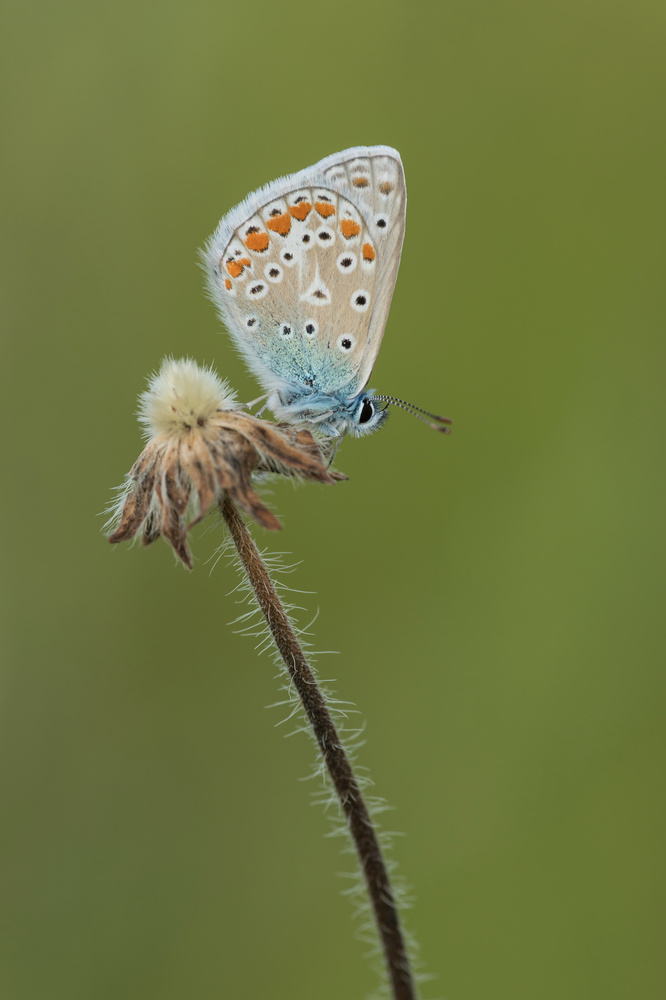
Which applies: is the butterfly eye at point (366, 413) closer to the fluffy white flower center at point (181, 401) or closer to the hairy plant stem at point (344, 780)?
the fluffy white flower center at point (181, 401)

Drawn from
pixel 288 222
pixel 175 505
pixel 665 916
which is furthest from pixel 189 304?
pixel 665 916

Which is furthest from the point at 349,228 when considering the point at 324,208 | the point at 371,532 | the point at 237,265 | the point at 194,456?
the point at 371,532

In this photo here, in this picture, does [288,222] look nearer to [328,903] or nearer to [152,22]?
[328,903]

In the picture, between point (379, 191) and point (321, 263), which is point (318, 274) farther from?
point (379, 191)

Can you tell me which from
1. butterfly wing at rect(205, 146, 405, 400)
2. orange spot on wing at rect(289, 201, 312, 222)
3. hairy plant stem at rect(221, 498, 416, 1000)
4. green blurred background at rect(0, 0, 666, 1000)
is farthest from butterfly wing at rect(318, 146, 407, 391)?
green blurred background at rect(0, 0, 666, 1000)

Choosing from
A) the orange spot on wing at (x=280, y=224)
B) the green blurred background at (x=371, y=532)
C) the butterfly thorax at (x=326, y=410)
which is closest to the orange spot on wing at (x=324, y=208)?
the orange spot on wing at (x=280, y=224)

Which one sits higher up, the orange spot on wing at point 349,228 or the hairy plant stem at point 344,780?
the orange spot on wing at point 349,228
